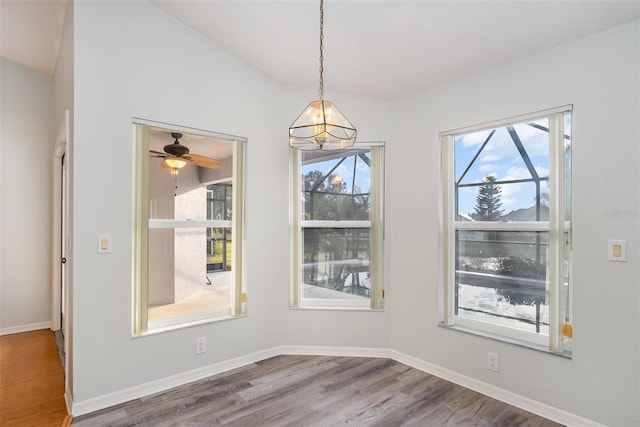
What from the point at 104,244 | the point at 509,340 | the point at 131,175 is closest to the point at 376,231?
the point at 509,340

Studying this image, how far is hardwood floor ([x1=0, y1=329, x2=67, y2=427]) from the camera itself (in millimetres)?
2305

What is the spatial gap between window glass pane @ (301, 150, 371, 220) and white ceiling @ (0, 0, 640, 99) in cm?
62

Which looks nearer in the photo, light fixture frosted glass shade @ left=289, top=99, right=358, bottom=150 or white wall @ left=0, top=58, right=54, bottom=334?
light fixture frosted glass shade @ left=289, top=99, right=358, bottom=150

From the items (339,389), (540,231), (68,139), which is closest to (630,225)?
(540,231)

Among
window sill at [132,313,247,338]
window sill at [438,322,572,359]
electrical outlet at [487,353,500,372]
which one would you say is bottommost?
electrical outlet at [487,353,500,372]

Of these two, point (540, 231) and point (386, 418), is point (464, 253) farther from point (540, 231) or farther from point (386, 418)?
point (386, 418)

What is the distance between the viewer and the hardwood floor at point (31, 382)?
230cm

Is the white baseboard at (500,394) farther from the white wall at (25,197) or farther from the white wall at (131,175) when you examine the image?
the white wall at (25,197)

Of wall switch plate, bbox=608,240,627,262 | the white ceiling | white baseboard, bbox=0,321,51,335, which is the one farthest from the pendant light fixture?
white baseboard, bbox=0,321,51,335

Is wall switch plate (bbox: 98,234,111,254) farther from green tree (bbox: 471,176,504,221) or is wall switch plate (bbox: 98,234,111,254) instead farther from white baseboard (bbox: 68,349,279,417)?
green tree (bbox: 471,176,504,221)

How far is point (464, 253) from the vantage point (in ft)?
9.60

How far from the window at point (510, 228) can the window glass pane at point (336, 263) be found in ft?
2.57

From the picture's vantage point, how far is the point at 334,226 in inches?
136

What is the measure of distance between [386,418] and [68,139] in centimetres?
292
